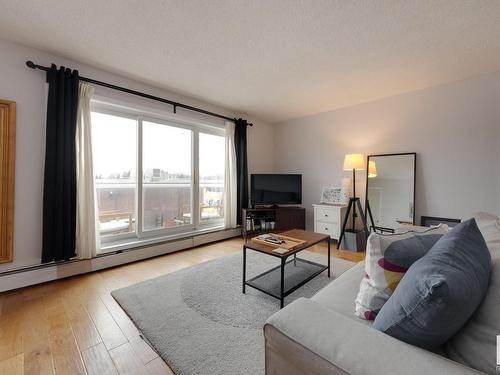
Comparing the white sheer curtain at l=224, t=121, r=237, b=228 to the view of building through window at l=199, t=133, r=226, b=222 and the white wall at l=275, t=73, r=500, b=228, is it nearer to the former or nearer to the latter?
→ the view of building through window at l=199, t=133, r=226, b=222

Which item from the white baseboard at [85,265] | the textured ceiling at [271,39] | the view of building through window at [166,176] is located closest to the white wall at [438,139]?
the textured ceiling at [271,39]

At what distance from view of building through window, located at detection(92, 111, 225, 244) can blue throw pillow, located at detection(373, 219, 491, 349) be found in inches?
123

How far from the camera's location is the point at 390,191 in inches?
135

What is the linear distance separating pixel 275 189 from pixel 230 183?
84 cm

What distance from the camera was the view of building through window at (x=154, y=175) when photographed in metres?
2.89

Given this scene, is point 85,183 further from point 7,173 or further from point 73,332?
point 73,332

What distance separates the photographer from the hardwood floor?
1298 mm

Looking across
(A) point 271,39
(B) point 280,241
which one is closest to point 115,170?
(B) point 280,241

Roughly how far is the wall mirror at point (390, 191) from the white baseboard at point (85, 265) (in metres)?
2.77

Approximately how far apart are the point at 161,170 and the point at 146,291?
1802mm

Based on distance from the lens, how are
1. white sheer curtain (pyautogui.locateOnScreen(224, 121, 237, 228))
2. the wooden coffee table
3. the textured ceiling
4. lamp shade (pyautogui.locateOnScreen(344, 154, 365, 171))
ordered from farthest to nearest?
white sheer curtain (pyautogui.locateOnScreen(224, 121, 237, 228)) < lamp shade (pyautogui.locateOnScreen(344, 154, 365, 171)) < the wooden coffee table < the textured ceiling

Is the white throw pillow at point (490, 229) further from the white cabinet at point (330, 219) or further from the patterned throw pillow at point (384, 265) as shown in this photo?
the white cabinet at point (330, 219)

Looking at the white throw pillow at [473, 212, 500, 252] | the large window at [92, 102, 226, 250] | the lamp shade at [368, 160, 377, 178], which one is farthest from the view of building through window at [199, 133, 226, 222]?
the white throw pillow at [473, 212, 500, 252]

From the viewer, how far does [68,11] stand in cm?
175
